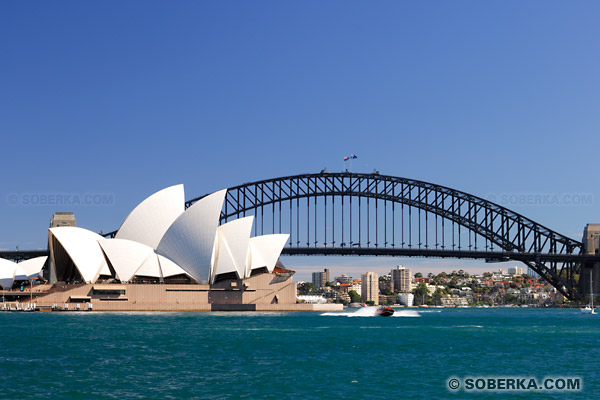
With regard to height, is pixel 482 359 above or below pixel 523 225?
below

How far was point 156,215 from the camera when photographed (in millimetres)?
86500

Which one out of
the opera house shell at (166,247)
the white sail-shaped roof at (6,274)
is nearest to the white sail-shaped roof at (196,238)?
the opera house shell at (166,247)

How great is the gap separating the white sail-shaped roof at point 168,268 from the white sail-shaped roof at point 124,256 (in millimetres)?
1842

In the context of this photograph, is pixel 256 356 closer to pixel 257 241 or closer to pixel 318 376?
pixel 318 376

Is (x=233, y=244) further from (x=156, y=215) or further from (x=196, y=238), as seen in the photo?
(x=156, y=215)

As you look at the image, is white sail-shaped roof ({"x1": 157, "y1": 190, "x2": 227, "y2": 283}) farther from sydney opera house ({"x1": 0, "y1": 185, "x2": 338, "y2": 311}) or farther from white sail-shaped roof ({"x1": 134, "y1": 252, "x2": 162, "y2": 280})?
white sail-shaped roof ({"x1": 134, "y1": 252, "x2": 162, "y2": 280})

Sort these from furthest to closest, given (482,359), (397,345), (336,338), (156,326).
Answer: (156,326), (336,338), (397,345), (482,359)

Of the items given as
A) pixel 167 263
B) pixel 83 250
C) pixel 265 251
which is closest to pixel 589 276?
pixel 265 251

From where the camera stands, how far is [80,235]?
84.7 m

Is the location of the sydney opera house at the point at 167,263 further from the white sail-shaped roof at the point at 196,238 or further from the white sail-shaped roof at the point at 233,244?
the white sail-shaped roof at the point at 196,238

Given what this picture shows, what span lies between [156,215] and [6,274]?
71.7ft

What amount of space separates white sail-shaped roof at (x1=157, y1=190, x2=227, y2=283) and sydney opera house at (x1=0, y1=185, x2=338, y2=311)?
11 cm

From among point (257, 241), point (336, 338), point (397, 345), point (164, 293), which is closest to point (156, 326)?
point (336, 338)

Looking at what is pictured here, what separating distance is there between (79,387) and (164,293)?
202 ft
